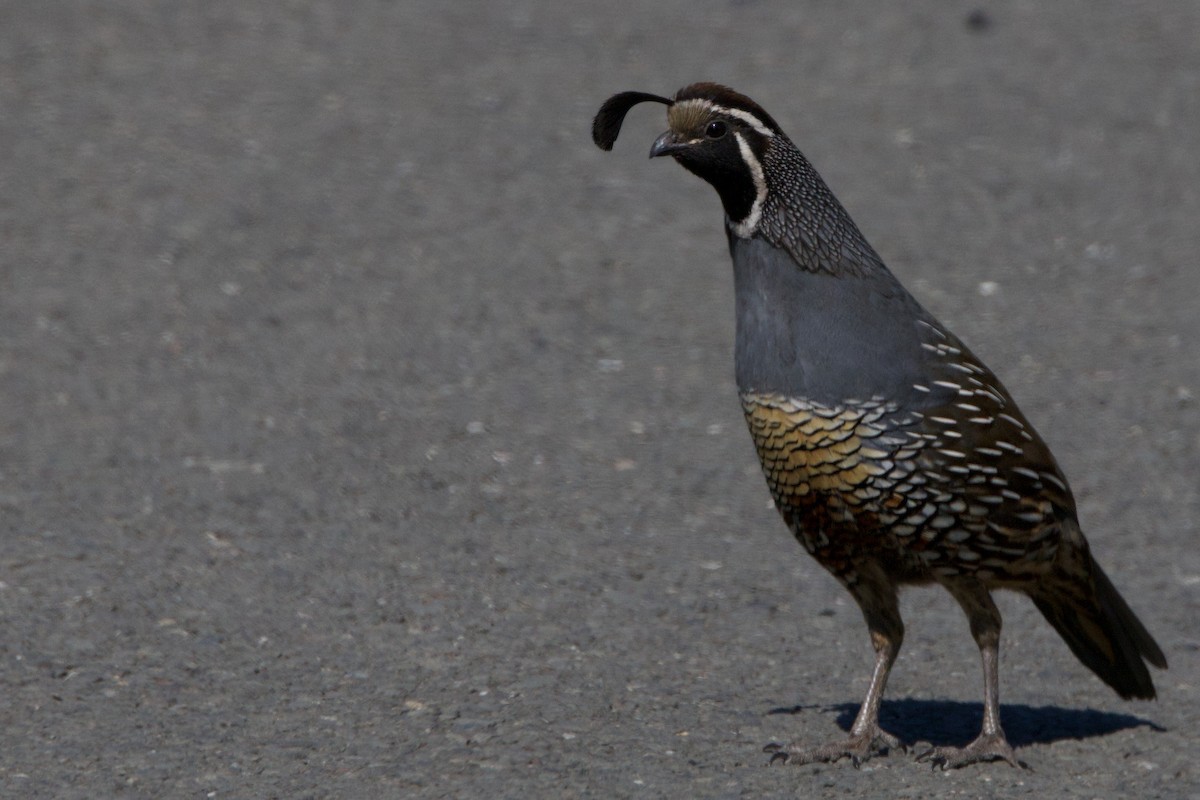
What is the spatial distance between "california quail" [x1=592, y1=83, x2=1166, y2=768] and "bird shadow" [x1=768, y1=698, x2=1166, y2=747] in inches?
12.4

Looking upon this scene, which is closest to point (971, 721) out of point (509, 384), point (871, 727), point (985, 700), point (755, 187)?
point (985, 700)

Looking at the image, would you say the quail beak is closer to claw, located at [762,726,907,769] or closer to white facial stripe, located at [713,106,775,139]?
white facial stripe, located at [713,106,775,139]

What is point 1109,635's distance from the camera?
570 cm

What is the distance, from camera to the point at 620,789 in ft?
16.4

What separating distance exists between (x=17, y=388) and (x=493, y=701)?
11.4 feet

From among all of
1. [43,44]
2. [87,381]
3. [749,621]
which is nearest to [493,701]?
[749,621]

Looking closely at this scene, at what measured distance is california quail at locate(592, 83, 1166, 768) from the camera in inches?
198

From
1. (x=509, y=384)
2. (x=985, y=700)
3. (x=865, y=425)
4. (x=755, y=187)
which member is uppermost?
(x=755, y=187)

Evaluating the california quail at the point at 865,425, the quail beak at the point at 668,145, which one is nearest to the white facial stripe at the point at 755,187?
the california quail at the point at 865,425

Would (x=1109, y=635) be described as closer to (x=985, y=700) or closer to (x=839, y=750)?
(x=985, y=700)

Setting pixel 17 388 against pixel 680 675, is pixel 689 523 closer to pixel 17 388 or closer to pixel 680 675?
pixel 680 675

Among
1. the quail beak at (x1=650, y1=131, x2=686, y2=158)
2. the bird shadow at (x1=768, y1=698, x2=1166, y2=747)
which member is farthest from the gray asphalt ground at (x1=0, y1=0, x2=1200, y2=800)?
the quail beak at (x1=650, y1=131, x2=686, y2=158)

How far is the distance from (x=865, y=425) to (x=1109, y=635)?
1299 millimetres

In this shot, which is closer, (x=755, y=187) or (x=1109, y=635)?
(x=755, y=187)
